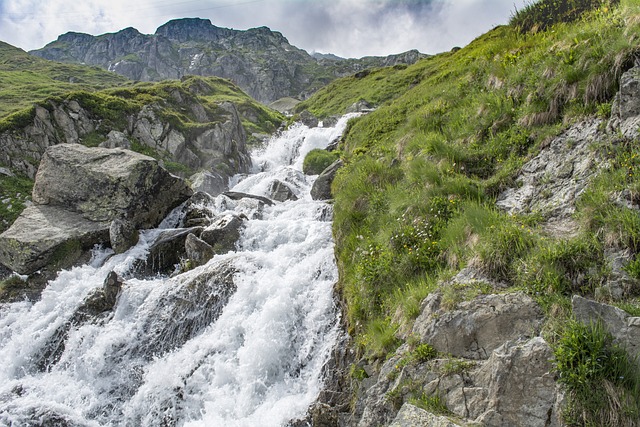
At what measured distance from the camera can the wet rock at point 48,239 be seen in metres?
18.4

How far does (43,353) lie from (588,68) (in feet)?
67.2

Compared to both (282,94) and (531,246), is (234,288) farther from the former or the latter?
(282,94)

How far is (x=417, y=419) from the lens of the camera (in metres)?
5.45

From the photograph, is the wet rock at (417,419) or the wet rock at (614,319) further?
the wet rock at (417,419)

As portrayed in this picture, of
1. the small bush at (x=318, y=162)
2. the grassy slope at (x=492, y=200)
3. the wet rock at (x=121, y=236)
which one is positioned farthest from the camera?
the small bush at (x=318, y=162)

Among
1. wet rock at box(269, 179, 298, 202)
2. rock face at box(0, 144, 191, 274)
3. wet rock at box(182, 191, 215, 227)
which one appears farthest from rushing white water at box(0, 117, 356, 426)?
wet rock at box(269, 179, 298, 202)

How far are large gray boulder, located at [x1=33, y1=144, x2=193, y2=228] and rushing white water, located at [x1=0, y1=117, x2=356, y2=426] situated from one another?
445 cm

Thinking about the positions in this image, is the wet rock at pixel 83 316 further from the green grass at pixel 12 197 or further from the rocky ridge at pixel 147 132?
the rocky ridge at pixel 147 132

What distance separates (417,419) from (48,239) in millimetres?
20913

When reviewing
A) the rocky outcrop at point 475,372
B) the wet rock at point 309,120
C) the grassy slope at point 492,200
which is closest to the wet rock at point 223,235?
the grassy slope at point 492,200

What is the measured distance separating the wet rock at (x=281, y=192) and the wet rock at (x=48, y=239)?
1196 cm

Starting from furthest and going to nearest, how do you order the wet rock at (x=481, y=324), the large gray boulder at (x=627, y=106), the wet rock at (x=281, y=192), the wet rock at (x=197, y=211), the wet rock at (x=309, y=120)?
1. the wet rock at (x=309, y=120)
2. the wet rock at (x=281, y=192)
3. the wet rock at (x=197, y=211)
4. the large gray boulder at (x=627, y=106)
5. the wet rock at (x=481, y=324)

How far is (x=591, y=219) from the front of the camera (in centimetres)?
613

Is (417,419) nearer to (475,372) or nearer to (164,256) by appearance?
(475,372)
